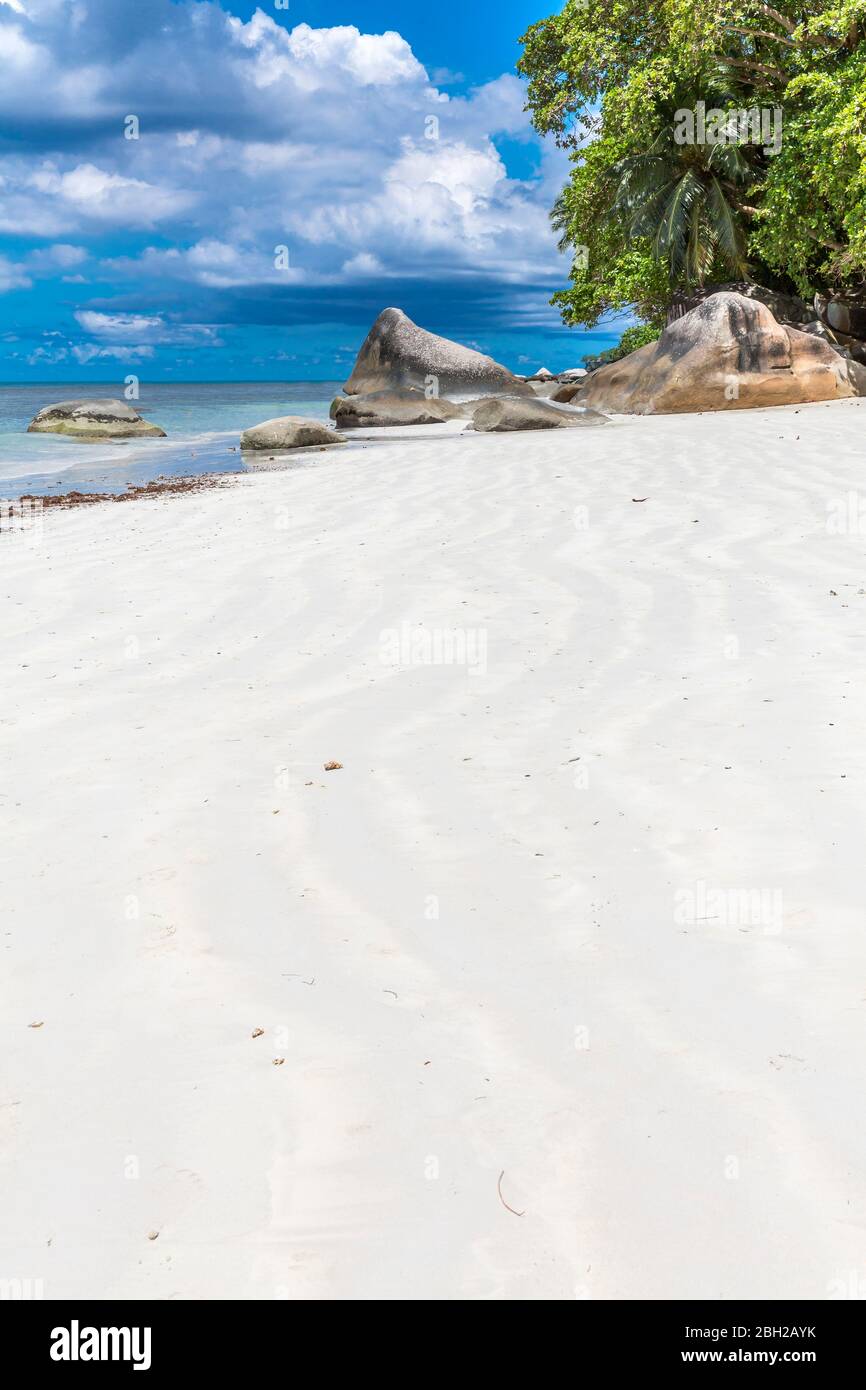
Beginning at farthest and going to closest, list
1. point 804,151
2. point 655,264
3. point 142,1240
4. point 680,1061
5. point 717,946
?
1. point 655,264
2. point 804,151
3. point 717,946
4. point 680,1061
5. point 142,1240

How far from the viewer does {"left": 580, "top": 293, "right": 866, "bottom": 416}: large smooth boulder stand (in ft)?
51.3

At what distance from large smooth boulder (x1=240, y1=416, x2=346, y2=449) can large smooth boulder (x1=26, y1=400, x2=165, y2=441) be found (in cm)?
632

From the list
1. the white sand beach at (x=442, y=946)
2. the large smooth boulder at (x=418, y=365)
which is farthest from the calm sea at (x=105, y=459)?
the white sand beach at (x=442, y=946)

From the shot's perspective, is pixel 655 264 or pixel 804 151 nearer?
pixel 804 151

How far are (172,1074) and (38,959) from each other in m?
0.52

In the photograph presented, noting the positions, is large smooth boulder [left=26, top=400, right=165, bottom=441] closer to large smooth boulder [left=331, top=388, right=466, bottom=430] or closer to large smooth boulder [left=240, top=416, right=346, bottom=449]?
large smooth boulder [left=331, top=388, right=466, bottom=430]

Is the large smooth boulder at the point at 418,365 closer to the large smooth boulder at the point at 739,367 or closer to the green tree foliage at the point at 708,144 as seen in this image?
the green tree foliage at the point at 708,144

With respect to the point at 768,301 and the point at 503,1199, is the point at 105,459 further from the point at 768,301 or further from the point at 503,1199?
the point at 503,1199

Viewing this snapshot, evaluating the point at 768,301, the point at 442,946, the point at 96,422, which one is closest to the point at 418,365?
the point at 96,422

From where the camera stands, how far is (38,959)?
2174 millimetres

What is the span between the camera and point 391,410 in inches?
840
